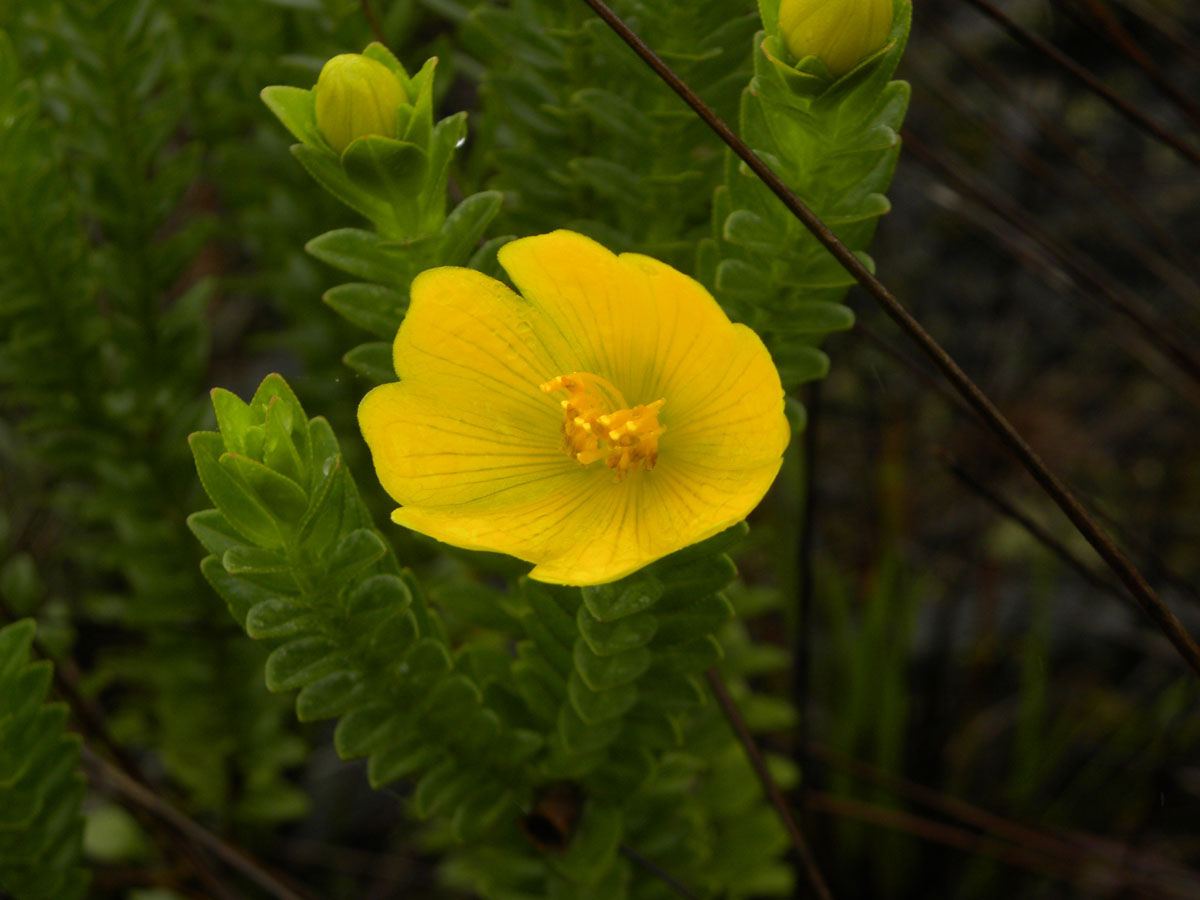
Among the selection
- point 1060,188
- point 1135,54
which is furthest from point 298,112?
point 1060,188

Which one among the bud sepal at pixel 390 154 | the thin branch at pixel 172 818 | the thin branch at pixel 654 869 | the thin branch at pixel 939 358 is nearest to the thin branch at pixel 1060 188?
the thin branch at pixel 939 358

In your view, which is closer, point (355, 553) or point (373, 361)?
point (355, 553)

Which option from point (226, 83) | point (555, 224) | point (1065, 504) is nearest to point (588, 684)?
point (1065, 504)

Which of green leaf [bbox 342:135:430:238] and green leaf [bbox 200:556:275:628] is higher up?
green leaf [bbox 342:135:430:238]

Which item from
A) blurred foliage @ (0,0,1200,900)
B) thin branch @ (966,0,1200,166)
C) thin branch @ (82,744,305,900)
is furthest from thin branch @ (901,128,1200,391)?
thin branch @ (82,744,305,900)

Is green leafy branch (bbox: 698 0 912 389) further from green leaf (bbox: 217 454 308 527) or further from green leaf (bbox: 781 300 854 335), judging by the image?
green leaf (bbox: 217 454 308 527)

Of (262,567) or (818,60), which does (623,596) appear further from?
(818,60)

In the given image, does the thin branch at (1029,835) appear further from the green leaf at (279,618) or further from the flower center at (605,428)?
the green leaf at (279,618)
